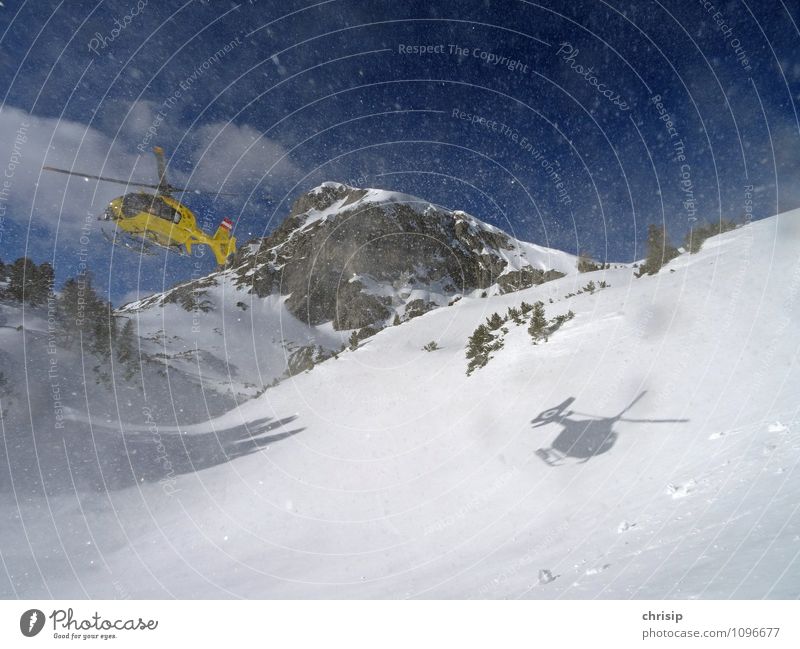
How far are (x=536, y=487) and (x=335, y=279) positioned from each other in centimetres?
6084

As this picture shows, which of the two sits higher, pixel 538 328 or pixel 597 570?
pixel 538 328

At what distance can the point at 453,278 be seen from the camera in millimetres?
67312

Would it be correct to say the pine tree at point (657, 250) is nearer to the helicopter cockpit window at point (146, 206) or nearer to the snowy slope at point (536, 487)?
the snowy slope at point (536, 487)

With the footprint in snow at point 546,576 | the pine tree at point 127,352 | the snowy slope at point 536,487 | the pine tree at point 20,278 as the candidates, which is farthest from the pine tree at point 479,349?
the pine tree at point 20,278

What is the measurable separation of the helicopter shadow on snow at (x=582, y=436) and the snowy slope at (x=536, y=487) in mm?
58

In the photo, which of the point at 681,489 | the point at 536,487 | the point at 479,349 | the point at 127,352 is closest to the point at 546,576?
the point at 681,489

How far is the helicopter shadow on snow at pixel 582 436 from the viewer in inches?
253

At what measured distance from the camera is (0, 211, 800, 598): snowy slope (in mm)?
3406

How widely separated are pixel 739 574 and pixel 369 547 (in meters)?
5.20

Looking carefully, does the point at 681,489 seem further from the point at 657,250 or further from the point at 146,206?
the point at 146,206

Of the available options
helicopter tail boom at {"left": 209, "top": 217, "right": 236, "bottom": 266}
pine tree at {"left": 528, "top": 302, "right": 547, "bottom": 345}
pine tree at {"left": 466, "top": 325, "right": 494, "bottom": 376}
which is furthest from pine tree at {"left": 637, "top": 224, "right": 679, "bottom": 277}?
helicopter tail boom at {"left": 209, "top": 217, "right": 236, "bottom": 266}

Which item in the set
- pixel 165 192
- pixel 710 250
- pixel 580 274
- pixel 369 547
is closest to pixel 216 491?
pixel 369 547

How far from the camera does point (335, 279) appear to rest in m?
64.4

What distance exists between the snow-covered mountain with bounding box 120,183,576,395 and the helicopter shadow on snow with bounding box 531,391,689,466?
4358cm
